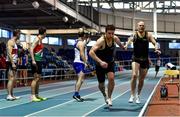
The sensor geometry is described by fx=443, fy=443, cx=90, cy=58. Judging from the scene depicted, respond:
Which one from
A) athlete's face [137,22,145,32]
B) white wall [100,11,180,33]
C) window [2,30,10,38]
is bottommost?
athlete's face [137,22,145,32]

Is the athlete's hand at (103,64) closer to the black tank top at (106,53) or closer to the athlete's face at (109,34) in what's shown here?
the black tank top at (106,53)

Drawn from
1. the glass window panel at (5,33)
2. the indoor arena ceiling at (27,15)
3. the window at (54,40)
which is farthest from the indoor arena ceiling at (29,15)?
the window at (54,40)

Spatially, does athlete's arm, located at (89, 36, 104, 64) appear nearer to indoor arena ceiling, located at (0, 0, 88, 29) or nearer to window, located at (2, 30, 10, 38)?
indoor arena ceiling, located at (0, 0, 88, 29)

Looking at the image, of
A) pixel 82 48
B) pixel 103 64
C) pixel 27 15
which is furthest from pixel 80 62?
pixel 27 15

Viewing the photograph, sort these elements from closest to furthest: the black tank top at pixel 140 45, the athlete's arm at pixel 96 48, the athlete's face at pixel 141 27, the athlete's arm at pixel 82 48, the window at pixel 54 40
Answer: the athlete's arm at pixel 96 48 → the athlete's face at pixel 141 27 → the black tank top at pixel 140 45 → the athlete's arm at pixel 82 48 → the window at pixel 54 40

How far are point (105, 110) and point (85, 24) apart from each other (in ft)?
67.3

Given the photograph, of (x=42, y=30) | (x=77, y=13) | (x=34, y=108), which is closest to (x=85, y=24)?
(x=77, y=13)

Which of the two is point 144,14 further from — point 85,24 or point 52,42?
point 85,24

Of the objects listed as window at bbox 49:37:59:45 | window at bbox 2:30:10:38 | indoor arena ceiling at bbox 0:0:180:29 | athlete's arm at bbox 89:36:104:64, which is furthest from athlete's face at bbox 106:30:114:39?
window at bbox 49:37:59:45

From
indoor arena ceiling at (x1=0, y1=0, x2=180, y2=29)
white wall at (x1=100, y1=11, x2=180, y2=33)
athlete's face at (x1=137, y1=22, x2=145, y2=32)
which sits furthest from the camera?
white wall at (x1=100, y1=11, x2=180, y2=33)

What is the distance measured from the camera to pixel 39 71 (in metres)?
11.4

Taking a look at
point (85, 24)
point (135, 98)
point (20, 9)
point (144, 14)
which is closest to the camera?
point (135, 98)

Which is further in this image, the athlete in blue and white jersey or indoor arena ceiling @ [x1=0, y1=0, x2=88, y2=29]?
indoor arena ceiling @ [x1=0, y1=0, x2=88, y2=29]

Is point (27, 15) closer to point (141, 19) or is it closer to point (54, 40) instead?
point (54, 40)
